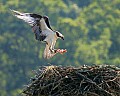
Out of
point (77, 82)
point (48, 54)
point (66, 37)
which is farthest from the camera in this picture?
point (66, 37)

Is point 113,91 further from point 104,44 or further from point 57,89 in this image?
point 104,44

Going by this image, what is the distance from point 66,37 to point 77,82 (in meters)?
33.6

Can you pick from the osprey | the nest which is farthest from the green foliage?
the nest

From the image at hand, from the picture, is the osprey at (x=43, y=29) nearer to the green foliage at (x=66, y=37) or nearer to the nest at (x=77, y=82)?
the nest at (x=77, y=82)

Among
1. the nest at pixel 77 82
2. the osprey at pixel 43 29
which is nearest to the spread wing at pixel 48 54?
the osprey at pixel 43 29

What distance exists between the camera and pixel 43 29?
13125mm

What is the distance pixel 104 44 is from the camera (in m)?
46.5

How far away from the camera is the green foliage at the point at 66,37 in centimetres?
4188

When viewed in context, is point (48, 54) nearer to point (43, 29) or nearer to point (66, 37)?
point (43, 29)

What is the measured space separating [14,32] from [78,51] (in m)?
4.42

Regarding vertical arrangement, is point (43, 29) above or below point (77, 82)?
above

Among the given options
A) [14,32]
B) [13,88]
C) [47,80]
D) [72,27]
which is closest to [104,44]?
[72,27]

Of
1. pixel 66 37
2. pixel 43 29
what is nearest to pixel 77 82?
pixel 43 29

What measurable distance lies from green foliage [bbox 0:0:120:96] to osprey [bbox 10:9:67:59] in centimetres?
2577
